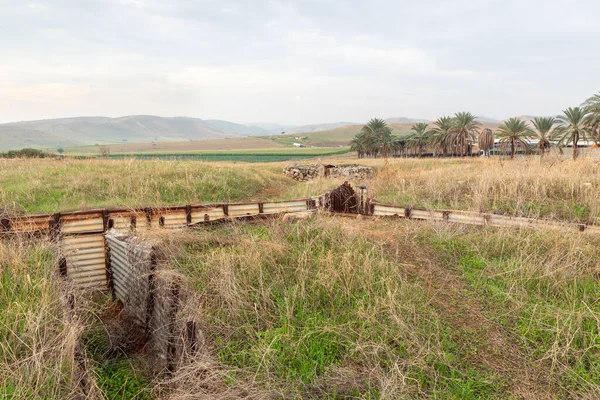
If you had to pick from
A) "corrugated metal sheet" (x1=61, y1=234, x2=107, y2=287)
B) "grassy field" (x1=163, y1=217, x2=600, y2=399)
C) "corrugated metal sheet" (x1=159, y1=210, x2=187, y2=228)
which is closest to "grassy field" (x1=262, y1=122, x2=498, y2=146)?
"corrugated metal sheet" (x1=159, y1=210, x2=187, y2=228)

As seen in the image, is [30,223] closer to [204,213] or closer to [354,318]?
[204,213]

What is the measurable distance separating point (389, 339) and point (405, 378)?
65 centimetres

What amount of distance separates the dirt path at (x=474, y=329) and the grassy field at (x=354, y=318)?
2 centimetres

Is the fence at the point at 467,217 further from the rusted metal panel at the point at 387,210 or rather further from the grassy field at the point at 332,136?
the grassy field at the point at 332,136

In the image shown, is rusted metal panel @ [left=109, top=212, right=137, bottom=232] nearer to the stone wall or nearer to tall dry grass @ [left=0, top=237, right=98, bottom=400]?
tall dry grass @ [left=0, top=237, right=98, bottom=400]

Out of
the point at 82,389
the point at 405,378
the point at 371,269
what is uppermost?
the point at 371,269

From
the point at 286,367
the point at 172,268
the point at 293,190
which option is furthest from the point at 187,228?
the point at 293,190

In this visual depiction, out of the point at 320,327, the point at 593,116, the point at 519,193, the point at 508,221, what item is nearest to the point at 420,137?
the point at 593,116

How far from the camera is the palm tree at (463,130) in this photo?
38.9m

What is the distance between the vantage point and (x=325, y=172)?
23766 millimetres

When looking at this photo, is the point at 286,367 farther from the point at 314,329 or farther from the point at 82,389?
the point at 82,389

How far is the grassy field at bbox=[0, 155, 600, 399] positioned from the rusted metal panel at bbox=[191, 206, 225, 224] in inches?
63.7

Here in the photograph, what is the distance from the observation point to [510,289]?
5133mm

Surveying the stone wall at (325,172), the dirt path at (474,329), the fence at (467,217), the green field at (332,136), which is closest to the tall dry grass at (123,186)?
the stone wall at (325,172)
